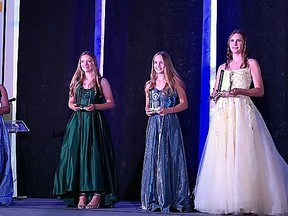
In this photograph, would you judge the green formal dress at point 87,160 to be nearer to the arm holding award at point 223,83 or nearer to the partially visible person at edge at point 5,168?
the partially visible person at edge at point 5,168

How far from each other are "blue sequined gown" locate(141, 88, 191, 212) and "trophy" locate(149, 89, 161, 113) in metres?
0.03

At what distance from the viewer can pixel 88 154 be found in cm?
417

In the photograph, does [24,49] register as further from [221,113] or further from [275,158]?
[275,158]

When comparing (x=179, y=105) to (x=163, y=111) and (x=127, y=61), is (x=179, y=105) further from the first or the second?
(x=127, y=61)

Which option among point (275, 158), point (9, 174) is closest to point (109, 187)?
point (9, 174)

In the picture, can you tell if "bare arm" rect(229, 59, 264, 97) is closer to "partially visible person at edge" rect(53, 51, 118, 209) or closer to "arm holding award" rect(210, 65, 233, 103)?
"arm holding award" rect(210, 65, 233, 103)

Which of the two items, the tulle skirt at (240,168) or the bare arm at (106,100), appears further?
the bare arm at (106,100)

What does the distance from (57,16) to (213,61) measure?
5.81 ft

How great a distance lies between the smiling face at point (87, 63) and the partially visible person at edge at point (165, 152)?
498 millimetres

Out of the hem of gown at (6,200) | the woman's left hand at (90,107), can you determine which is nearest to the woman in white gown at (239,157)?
the woman's left hand at (90,107)

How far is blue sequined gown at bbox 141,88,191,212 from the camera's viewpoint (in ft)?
13.2

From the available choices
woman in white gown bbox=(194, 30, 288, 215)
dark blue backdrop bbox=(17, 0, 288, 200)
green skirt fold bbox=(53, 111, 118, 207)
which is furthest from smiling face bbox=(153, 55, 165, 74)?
dark blue backdrop bbox=(17, 0, 288, 200)

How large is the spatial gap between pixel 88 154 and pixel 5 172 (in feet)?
2.66

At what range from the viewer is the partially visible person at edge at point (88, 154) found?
4141mm
